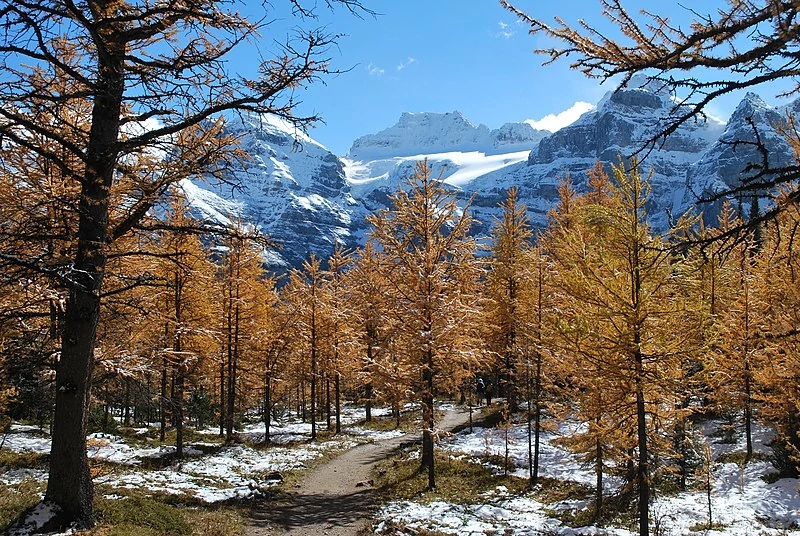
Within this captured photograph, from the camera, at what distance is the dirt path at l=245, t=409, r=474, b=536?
1030 centimetres

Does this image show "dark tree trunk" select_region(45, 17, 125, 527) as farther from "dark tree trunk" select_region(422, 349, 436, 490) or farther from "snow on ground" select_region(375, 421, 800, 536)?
"dark tree trunk" select_region(422, 349, 436, 490)

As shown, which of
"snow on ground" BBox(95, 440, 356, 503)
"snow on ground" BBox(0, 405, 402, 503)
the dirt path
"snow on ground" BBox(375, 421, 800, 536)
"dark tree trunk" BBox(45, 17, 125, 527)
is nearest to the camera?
"dark tree trunk" BBox(45, 17, 125, 527)

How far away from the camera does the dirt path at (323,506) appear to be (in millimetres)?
10305

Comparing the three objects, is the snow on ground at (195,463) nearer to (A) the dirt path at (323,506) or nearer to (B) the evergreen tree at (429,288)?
(A) the dirt path at (323,506)

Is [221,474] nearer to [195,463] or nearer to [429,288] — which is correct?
Answer: [195,463]

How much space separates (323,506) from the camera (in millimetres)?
12398

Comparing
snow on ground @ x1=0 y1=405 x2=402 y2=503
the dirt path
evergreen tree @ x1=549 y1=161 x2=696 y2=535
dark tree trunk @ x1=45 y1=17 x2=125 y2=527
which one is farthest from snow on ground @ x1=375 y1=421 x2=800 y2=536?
dark tree trunk @ x1=45 y1=17 x2=125 y2=527

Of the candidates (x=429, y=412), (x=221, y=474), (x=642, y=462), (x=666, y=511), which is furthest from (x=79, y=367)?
(x=666, y=511)

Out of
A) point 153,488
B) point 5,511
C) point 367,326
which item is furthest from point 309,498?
point 367,326

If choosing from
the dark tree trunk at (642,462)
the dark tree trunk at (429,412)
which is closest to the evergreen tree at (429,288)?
the dark tree trunk at (429,412)

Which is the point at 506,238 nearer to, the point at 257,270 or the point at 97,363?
the point at 257,270

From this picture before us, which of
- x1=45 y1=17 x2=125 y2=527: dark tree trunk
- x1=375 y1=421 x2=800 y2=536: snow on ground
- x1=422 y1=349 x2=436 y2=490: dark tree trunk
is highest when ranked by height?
x1=45 y1=17 x2=125 y2=527: dark tree trunk

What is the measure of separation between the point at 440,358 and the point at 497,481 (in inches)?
193

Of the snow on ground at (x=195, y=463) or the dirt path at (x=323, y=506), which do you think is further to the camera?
the snow on ground at (x=195, y=463)
